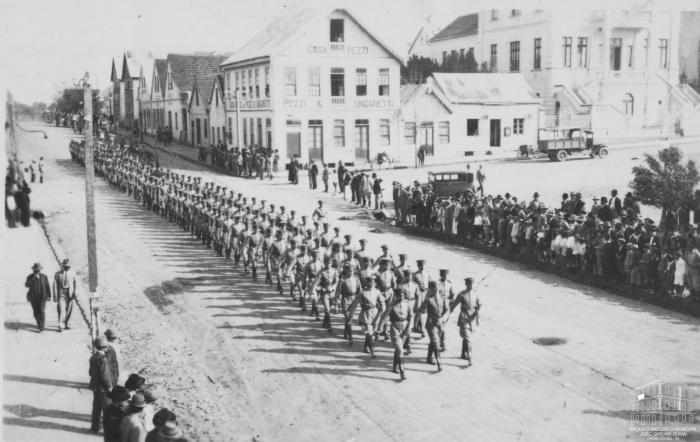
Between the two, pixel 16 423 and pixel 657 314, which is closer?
pixel 16 423

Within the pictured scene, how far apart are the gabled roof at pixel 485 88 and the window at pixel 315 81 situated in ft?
30.7

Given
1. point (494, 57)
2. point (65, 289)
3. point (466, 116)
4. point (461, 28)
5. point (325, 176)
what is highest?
point (461, 28)

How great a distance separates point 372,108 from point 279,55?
252 inches

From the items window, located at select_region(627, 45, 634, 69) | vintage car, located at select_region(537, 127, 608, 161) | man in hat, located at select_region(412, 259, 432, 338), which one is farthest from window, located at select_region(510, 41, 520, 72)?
man in hat, located at select_region(412, 259, 432, 338)

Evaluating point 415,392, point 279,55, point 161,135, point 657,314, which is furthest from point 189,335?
point 161,135

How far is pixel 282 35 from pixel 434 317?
3240 centimetres

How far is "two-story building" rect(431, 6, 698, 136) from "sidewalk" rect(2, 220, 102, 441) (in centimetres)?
4204

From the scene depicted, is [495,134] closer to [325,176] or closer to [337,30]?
[337,30]

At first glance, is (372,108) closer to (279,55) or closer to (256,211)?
(279,55)

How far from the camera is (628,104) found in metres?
51.3

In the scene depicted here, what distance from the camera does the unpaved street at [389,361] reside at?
9.74m

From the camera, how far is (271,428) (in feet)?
31.9

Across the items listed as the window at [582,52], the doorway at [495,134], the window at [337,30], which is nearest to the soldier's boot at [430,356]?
the window at [337,30]

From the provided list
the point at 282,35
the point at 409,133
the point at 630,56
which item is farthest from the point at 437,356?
the point at 630,56
